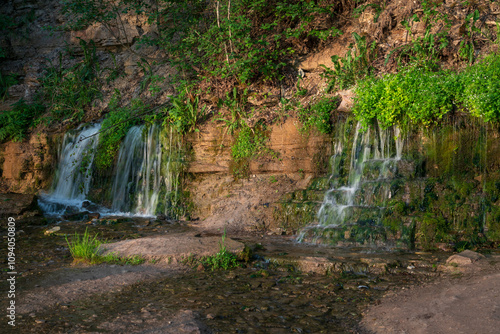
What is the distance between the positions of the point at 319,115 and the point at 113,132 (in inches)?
237

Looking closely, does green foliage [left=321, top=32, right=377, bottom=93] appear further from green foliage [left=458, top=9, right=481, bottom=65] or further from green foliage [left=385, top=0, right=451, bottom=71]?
green foliage [left=458, top=9, right=481, bottom=65]

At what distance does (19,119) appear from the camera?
1380 centimetres

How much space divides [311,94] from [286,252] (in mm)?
5382

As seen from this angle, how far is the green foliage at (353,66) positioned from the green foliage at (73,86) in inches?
327

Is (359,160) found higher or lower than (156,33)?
lower

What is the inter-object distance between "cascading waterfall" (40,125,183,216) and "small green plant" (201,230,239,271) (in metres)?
4.81

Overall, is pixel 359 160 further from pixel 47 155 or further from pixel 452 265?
pixel 47 155

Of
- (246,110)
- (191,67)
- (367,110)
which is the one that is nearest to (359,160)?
(367,110)

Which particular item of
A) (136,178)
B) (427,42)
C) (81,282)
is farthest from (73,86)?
(81,282)

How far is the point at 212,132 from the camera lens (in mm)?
10758

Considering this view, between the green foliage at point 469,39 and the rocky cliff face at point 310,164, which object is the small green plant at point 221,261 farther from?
the green foliage at point 469,39

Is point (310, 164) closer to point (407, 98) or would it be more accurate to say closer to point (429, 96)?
point (407, 98)

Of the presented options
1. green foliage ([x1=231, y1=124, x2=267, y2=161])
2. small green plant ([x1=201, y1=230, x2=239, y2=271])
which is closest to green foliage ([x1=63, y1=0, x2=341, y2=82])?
green foliage ([x1=231, y1=124, x2=267, y2=161])

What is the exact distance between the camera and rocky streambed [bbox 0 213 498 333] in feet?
12.8
